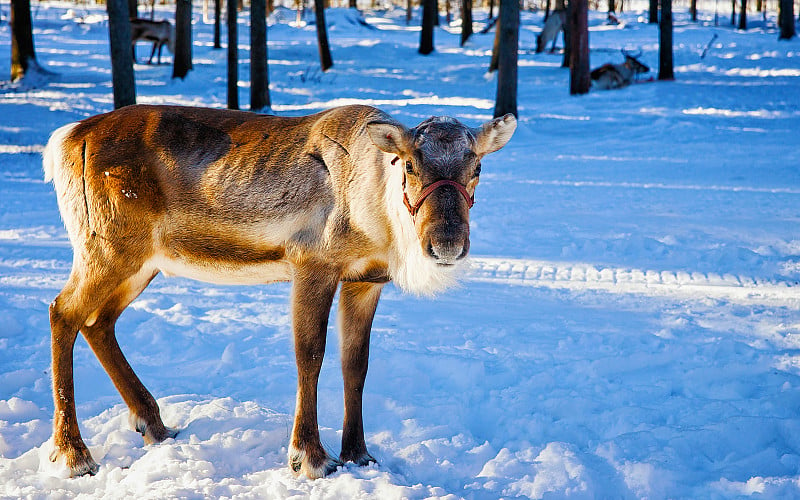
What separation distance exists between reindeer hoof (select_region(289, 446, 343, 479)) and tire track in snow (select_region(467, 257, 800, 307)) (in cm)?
294

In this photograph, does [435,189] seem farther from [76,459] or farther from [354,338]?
[76,459]

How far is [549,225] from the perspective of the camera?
8578 millimetres

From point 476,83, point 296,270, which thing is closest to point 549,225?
point 296,270

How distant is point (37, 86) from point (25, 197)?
37.1 feet

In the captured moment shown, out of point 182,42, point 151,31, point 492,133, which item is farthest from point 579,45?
point 492,133

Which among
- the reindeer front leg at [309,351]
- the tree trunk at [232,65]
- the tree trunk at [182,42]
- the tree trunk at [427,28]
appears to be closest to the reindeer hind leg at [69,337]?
the reindeer front leg at [309,351]

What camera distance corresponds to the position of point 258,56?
1641 cm

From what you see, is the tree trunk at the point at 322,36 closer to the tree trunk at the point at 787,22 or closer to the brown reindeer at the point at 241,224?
the tree trunk at the point at 787,22

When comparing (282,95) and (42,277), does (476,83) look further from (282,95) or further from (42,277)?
(42,277)

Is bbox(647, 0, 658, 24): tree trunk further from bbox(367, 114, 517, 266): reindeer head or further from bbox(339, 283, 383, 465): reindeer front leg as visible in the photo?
bbox(367, 114, 517, 266): reindeer head

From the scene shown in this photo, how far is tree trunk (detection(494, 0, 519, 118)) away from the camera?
14555 mm

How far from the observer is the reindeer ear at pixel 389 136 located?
135 inches

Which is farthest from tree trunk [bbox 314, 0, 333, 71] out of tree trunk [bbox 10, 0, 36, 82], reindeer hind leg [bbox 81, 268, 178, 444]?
reindeer hind leg [bbox 81, 268, 178, 444]

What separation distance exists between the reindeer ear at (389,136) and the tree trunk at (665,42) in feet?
58.3
